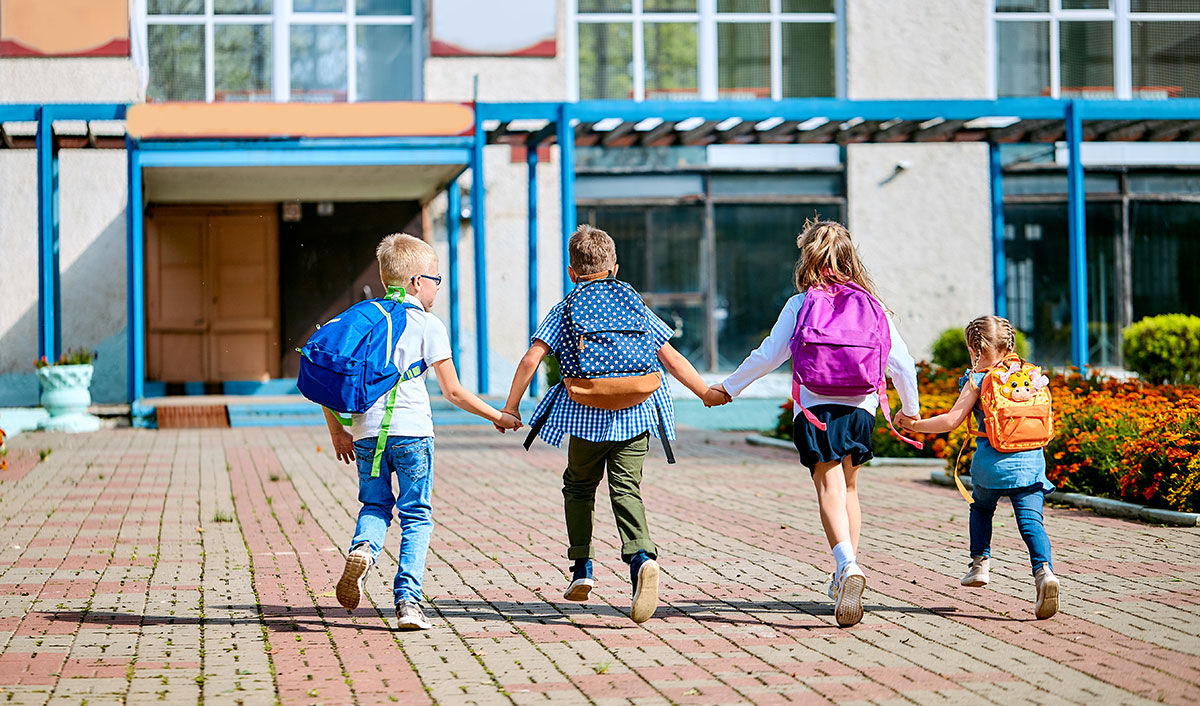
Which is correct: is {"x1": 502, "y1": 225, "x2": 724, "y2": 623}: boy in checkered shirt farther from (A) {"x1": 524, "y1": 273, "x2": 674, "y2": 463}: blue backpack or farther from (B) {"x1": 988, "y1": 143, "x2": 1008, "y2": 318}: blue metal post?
(B) {"x1": 988, "y1": 143, "x2": 1008, "y2": 318}: blue metal post

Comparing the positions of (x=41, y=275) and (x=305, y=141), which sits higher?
(x=305, y=141)

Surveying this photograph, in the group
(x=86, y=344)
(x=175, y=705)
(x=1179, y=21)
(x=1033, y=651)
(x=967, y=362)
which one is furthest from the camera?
(x=1179, y=21)

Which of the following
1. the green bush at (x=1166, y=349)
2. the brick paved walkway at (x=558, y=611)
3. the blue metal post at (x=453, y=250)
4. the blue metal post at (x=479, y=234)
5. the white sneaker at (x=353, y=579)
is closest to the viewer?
the brick paved walkway at (x=558, y=611)

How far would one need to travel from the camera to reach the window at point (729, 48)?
67.7ft

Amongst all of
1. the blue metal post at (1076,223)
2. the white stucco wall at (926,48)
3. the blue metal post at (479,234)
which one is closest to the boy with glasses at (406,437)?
the blue metal post at (479,234)

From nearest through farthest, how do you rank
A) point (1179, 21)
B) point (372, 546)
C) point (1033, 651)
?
1. point (1033, 651)
2. point (372, 546)
3. point (1179, 21)

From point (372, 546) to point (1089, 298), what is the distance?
1747 cm

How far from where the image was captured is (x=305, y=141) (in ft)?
52.4

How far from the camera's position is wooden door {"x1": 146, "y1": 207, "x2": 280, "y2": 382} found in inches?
787

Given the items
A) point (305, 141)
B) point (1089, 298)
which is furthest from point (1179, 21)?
point (305, 141)

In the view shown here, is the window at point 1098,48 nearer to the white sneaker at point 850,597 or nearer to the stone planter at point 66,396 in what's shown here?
the stone planter at point 66,396

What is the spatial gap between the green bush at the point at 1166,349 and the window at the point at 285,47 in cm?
1045

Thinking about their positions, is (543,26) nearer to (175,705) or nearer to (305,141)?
(305,141)

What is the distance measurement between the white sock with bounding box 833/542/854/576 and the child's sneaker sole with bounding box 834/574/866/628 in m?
0.09
